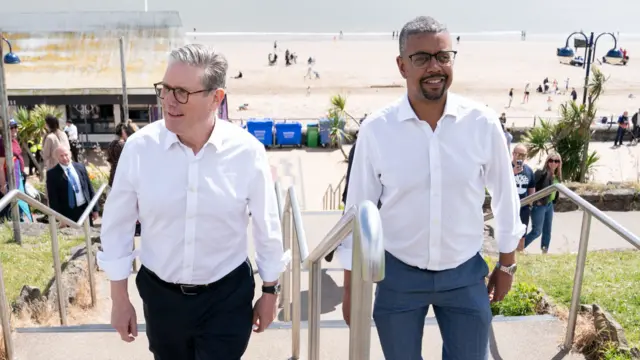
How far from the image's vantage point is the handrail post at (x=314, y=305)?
8.13ft

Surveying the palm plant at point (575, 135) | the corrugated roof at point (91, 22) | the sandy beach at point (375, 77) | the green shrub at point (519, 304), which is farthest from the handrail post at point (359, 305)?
the sandy beach at point (375, 77)

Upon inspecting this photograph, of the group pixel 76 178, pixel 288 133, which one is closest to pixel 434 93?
pixel 76 178

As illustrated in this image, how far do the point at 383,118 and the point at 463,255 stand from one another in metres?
0.60

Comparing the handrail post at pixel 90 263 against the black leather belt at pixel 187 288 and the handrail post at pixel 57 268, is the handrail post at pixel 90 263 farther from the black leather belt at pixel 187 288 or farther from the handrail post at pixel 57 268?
the black leather belt at pixel 187 288

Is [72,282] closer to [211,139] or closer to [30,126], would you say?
[211,139]

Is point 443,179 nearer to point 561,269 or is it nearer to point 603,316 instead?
point 603,316

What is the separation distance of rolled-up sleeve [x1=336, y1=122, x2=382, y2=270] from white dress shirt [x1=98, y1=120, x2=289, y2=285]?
280 mm

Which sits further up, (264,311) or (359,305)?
(359,305)

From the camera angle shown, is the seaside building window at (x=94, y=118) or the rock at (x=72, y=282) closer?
the rock at (x=72, y=282)

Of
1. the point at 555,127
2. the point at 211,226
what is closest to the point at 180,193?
the point at 211,226

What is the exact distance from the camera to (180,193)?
2.41 m

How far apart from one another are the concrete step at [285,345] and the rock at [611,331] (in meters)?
0.18

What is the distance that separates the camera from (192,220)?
2.42 meters

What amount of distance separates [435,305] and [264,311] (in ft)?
2.19
